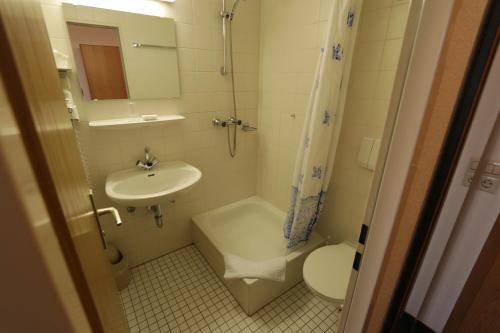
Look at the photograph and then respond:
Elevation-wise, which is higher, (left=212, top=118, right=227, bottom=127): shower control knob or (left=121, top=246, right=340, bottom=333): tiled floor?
(left=212, top=118, right=227, bottom=127): shower control knob

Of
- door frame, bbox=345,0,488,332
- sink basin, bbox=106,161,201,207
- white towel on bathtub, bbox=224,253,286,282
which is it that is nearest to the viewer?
door frame, bbox=345,0,488,332

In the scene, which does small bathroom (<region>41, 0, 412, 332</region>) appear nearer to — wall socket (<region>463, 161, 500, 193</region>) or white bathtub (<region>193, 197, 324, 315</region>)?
white bathtub (<region>193, 197, 324, 315</region>)

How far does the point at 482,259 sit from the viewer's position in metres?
1.02

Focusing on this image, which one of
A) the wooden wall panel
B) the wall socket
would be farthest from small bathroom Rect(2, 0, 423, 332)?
the wooden wall panel

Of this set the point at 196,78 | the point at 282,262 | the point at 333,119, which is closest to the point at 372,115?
the point at 333,119

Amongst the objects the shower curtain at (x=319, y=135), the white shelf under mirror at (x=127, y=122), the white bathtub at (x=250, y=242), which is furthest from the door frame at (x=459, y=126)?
the white shelf under mirror at (x=127, y=122)

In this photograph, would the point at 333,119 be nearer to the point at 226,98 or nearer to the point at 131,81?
the point at 226,98

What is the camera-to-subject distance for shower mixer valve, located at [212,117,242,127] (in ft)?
6.41

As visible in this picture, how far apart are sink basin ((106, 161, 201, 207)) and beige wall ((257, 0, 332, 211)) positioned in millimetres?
805

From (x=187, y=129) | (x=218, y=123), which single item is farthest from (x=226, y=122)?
(x=187, y=129)

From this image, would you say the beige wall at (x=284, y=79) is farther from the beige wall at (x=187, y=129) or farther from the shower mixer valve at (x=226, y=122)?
the shower mixer valve at (x=226, y=122)

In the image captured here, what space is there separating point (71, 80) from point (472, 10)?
1760 mm

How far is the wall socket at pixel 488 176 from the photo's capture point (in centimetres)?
105

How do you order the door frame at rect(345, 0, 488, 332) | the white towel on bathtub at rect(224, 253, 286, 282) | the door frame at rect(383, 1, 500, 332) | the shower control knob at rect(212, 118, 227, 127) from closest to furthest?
the door frame at rect(345, 0, 488, 332), the door frame at rect(383, 1, 500, 332), the white towel on bathtub at rect(224, 253, 286, 282), the shower control knob at rect(212, 118, 227, 127)
